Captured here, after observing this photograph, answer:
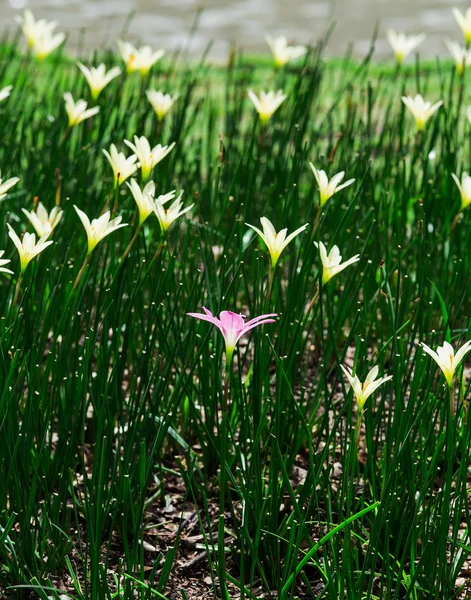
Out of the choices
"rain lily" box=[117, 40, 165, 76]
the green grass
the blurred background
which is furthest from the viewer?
the blurred background

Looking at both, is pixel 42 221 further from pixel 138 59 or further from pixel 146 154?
pixel 138 59

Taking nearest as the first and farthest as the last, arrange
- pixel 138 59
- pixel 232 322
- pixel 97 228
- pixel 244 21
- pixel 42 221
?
pixel 232 322 < pixel 97 228 < pixel 42 221 < pixel 138 59 < pixel 244 21

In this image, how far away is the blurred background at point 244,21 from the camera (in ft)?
20.3

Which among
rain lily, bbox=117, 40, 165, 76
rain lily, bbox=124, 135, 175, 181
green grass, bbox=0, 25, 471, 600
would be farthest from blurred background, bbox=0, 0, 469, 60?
rain lily, bbox=124, 135, 175, 181

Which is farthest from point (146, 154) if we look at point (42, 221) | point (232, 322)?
point (232, 322)

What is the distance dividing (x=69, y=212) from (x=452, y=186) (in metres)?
1.19

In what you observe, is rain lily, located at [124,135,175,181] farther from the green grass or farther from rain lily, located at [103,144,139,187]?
the green grass

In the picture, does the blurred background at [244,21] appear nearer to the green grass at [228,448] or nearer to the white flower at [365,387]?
the green grass at [228,448]

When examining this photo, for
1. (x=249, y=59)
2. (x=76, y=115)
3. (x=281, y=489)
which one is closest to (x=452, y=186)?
(x=76, y=115)

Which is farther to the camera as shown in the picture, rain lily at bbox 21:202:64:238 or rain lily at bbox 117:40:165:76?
rain lily at bbox 117:40:165:76

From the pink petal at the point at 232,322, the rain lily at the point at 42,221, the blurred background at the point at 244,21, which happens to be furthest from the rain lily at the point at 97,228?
the blurred background at the point at 244,21

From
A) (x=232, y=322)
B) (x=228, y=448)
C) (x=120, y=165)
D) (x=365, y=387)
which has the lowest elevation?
(x=228, y=448)

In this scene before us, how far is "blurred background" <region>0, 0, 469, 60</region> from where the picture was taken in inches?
243

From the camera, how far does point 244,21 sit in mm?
6629
